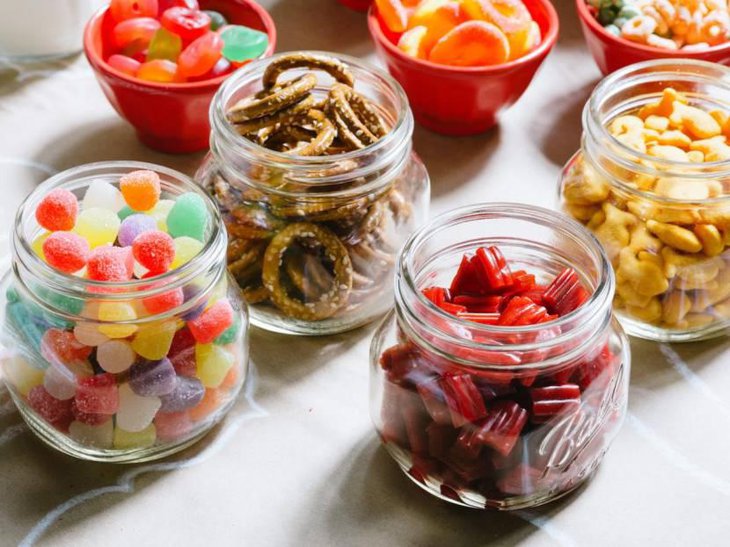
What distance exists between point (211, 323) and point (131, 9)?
44 centimetres

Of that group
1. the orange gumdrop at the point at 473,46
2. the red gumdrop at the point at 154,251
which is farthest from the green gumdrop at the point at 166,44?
the red gumdrop at the point at 154,251

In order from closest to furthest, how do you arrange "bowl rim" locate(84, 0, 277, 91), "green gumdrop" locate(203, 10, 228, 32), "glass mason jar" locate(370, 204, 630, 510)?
"glass mason jar" locate(370, 204, 630, 510) → "bowl rim" locate(84, 0, 277, 91) → "green gumdrop" locate(203, 10, 228, 32)

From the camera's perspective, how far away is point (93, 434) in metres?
0.75

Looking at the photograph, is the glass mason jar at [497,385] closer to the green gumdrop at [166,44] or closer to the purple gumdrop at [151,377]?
the purple gumdrop at [151,377]

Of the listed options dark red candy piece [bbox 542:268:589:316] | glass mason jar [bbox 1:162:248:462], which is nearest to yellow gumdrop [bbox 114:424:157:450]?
glass mason jar [bbox 1:162:248:462]

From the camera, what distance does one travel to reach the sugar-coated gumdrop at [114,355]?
2.33ft

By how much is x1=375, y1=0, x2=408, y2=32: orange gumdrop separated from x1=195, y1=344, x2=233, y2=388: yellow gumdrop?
0.44 meters

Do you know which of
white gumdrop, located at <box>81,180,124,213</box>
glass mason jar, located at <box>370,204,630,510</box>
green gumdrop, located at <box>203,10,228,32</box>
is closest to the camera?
glass mason jar, located at <box>370,204,630,510</box>

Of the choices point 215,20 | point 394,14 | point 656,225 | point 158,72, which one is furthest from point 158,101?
point 656,225

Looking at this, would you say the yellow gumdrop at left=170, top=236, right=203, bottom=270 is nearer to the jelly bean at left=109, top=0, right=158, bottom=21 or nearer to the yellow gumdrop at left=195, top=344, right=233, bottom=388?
the yellow gumdrop at left=195, top=344, right=233, bottom=388

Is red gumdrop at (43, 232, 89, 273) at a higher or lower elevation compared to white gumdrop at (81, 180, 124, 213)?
higher

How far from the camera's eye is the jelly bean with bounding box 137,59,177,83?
100 cm

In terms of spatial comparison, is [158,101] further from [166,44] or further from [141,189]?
[141,189]

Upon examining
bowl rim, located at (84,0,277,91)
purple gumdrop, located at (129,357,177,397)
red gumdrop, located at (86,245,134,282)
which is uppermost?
red gumdrop, located at (86,245,134,282)
